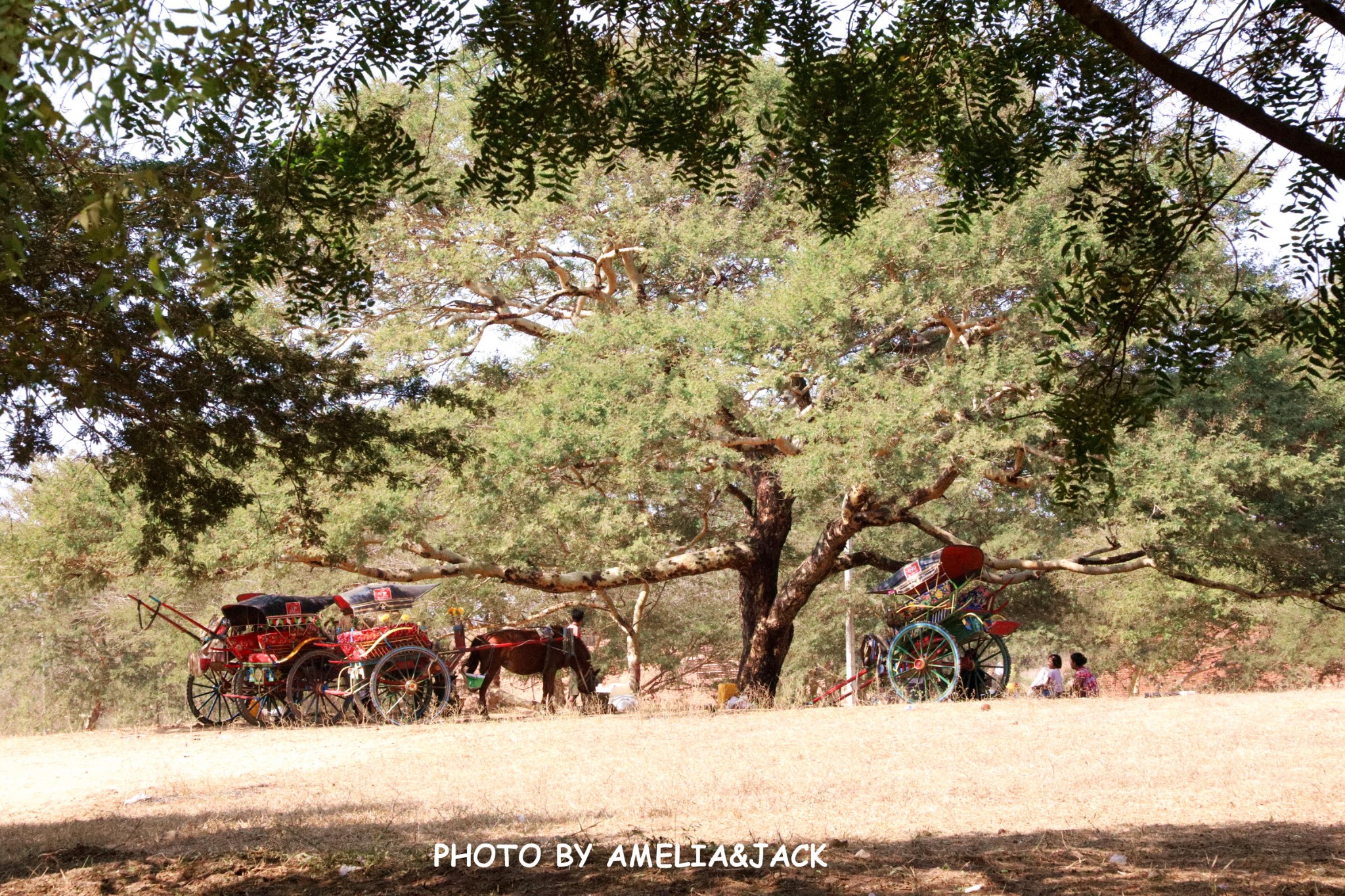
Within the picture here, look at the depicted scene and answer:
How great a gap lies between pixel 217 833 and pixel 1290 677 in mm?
28346

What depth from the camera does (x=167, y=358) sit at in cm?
638

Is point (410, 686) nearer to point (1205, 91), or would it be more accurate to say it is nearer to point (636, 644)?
point (636, 644)

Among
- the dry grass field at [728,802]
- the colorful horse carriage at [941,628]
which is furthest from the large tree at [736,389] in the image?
the dry grass field at [728,802]

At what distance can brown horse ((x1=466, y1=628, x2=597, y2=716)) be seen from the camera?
1583cm

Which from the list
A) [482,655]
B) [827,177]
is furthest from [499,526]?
[827,177]

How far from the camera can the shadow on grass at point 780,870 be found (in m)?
4.85

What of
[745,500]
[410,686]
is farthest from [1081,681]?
[410,686]

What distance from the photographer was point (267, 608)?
583 inches

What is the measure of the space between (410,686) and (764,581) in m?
6.00

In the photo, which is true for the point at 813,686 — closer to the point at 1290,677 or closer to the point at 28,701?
the point at 1290,677

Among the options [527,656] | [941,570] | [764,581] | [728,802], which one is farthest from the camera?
[764,581]

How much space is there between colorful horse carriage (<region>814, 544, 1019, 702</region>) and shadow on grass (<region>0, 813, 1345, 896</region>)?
30.2 ft

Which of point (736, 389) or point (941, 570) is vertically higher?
point (736, 389)

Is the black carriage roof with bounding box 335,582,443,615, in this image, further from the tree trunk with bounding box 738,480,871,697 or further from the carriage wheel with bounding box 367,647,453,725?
the tree trunk with bounding box 738,480,871,697
